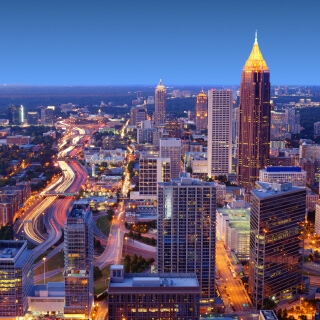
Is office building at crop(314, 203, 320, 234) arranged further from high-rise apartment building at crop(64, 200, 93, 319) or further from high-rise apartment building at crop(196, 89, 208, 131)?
high-rise apartment building at crop(196, 89, 208, 131)

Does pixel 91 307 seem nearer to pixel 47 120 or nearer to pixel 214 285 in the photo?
pixel 214 285

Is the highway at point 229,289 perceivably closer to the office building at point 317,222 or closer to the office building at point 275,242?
the office building at point 275,242

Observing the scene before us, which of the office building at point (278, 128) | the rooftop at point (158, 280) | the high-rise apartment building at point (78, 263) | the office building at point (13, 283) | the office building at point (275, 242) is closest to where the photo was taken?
the rooftop at point (158, 280)

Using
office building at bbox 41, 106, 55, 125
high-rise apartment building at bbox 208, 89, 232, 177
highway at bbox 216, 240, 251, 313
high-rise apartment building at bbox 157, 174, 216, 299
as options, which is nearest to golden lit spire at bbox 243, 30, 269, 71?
high-rise apartment building at bbox 208, 89, 232, 177

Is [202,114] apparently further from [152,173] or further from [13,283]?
[13,283]

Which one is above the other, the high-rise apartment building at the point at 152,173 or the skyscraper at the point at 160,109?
the skyscraper at the point at 160,109

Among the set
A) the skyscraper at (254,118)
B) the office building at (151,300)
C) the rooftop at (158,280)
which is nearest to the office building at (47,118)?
the skyscraper at (254,118)

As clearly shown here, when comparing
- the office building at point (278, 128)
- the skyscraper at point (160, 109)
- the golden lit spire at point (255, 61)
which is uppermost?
the golden lit spire at point (255, 61)

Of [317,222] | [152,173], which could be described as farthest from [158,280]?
[152,173]
